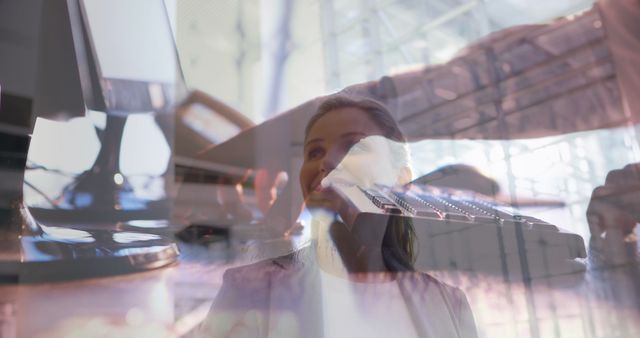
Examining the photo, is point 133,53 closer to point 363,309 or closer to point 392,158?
point 392,158

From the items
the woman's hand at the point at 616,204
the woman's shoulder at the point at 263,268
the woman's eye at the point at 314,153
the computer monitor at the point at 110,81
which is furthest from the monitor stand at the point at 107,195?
the woman's hand at the point at 616,204

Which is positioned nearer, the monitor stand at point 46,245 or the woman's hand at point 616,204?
the monitor stand at point 46,245

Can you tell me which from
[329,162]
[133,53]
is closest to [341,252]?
[329,162]

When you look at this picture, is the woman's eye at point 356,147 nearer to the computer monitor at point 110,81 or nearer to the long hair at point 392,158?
the long hair at point 392,158

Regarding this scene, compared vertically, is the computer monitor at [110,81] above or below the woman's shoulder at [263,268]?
above

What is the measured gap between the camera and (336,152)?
2.27 ft

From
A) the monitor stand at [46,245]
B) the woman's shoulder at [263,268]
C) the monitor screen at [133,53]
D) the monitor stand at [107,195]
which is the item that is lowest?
the woman's shoulder at [263,268]

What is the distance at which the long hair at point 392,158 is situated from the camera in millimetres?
701

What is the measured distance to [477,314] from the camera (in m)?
0.71

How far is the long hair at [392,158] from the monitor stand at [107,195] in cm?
30

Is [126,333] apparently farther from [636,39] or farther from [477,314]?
[636,39]

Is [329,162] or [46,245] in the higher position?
[329,162]

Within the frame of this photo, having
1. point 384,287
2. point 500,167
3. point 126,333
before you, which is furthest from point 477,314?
point 126,333

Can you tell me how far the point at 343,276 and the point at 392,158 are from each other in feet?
0.72
